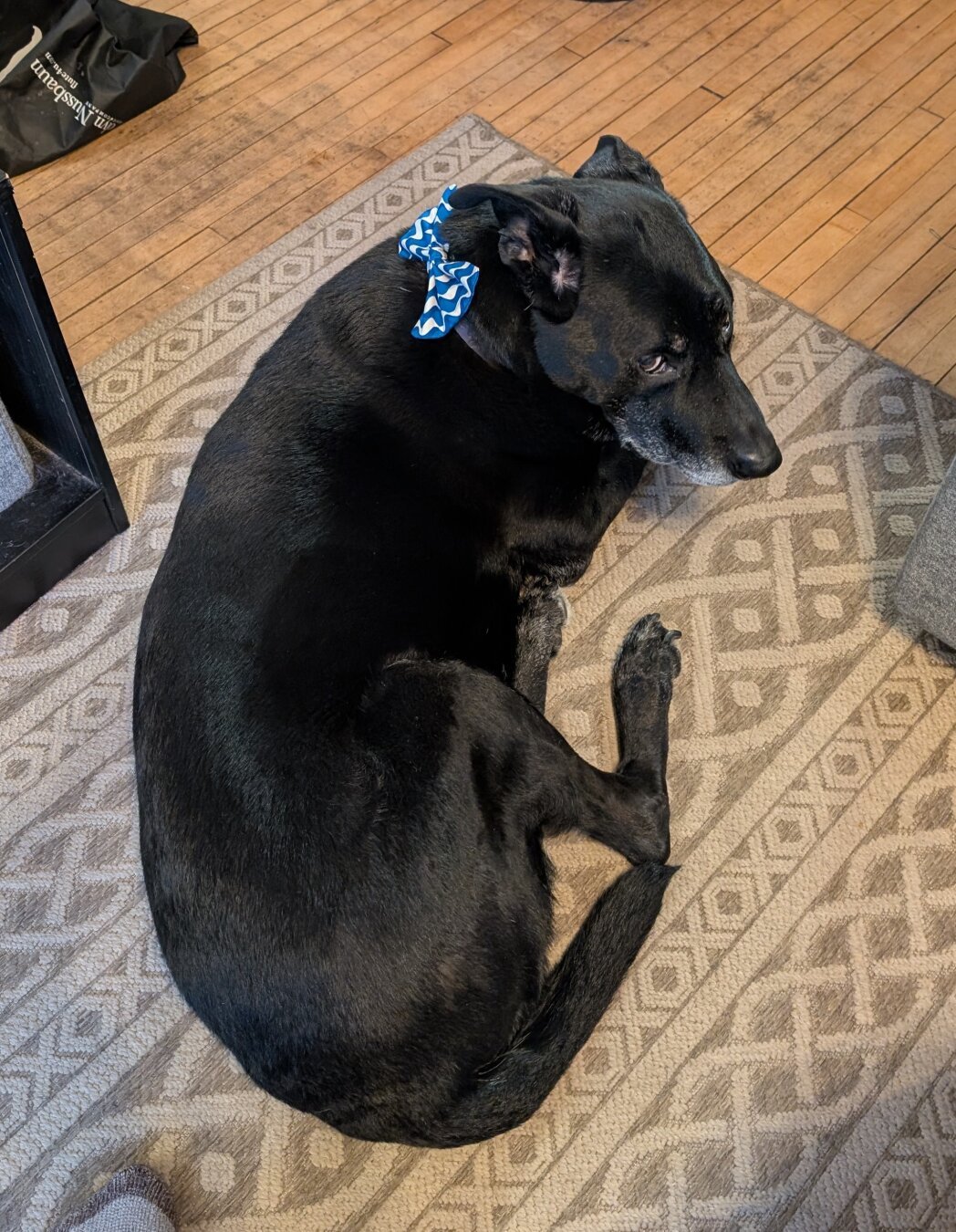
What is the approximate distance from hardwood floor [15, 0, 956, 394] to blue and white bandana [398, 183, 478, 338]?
1101 millimetres

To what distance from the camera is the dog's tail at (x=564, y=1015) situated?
137 cm

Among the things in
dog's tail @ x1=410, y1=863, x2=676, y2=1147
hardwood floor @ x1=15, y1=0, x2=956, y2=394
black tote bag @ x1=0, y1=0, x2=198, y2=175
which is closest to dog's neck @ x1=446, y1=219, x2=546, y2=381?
dog's tail @ x1=410, y1=863, x2=676, y2=1147

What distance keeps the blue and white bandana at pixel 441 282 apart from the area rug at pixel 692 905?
0.66 m

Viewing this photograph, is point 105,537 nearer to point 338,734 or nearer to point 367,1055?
point 338,734

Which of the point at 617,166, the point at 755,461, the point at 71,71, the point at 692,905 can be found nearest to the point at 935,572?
the point at 755,461

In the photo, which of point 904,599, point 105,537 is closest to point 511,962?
point 904,599

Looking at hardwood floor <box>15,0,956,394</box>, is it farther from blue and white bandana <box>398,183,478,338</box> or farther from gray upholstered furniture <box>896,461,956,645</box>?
blue and white bandana <box>398,183,478,338</box>

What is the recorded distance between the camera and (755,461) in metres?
1.66

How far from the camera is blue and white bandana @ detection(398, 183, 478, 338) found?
1.50 metres

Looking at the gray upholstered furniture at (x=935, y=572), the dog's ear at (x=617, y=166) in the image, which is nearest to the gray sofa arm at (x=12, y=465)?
the dog's ear at (x=617, y=166)

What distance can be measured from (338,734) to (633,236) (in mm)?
809

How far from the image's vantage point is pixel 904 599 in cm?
184

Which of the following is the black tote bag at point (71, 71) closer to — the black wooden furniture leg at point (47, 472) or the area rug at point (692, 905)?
the area rug at point (692, 905)

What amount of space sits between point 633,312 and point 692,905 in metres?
0.90
